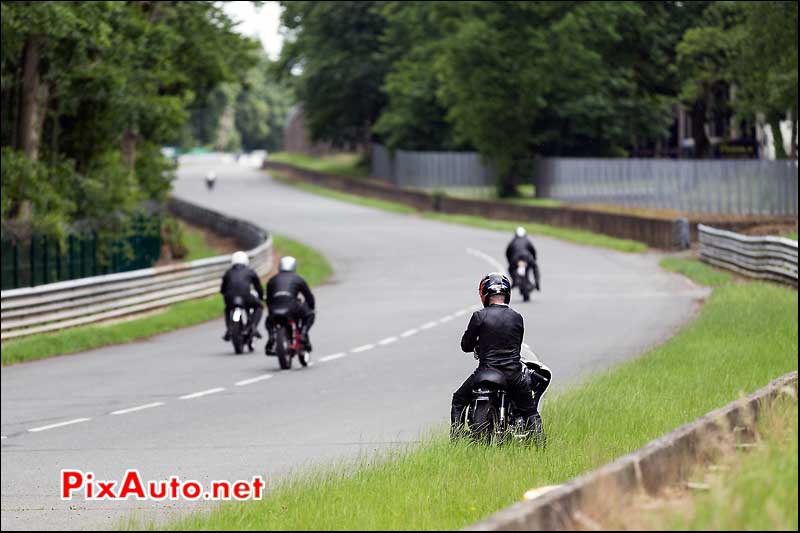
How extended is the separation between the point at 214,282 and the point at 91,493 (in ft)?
79.1

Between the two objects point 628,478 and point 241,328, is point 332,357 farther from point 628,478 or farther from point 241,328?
point 628,478

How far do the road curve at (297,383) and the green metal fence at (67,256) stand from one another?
4.38 meters

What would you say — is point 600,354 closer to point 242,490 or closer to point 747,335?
point 747,335

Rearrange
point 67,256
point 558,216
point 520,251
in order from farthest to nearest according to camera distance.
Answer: point 558,216 < point 67,256 < point 520,251

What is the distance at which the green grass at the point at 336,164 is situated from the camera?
106 meters

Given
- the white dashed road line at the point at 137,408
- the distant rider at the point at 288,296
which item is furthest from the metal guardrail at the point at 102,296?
the white dashed road line at the point at 137,408

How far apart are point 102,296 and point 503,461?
70.3ft

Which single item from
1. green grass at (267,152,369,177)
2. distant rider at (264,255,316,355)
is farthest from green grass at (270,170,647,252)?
distant rider at (264,255,316,355)

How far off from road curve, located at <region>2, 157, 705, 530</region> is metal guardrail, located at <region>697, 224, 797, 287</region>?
5.46ft

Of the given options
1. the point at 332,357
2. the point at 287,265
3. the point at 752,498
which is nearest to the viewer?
the point at 752,498

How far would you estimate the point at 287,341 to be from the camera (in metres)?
21.5

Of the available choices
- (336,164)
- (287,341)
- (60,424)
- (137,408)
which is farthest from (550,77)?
(60,424)

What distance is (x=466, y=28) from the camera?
69125mm

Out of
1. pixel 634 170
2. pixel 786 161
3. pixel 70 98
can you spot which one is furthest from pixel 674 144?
pixel 70 98
